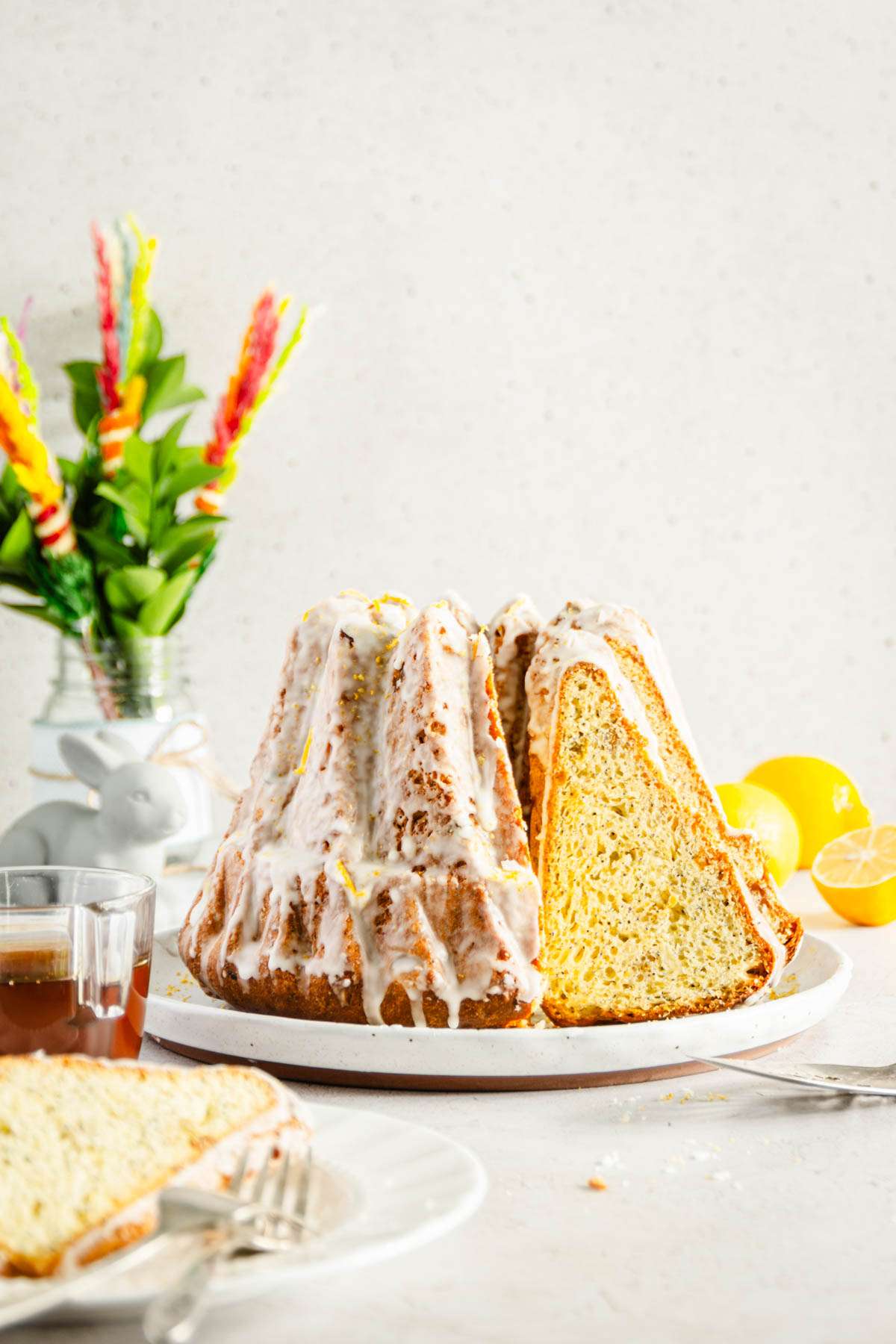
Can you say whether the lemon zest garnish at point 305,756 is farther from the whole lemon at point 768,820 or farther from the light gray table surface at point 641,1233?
the whole lemon at point 768,820

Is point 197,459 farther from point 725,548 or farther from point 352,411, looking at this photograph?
point 725,548

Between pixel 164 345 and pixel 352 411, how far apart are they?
0.37 metres

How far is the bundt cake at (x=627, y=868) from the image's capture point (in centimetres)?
116

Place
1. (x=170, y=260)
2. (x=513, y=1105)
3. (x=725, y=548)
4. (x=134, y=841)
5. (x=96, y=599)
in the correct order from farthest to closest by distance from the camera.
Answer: (x=725, y=548) → (x=170, y=260) → (x=96, y=599) → (x=134, y=841) → (x=513, y=1105)

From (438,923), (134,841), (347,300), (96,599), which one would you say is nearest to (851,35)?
(347,300)

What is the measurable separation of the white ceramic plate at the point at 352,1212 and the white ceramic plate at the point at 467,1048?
0.15 m

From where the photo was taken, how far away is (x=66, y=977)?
97 cm

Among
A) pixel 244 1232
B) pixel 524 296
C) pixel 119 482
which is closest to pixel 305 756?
pixel 244 1232

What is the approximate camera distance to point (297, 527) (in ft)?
8.89

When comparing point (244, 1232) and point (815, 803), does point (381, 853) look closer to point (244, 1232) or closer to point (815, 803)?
point (244, 1232)

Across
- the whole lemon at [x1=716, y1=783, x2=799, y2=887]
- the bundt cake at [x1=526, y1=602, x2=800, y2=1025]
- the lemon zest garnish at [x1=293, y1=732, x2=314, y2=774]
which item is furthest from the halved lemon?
the lemon zest garnish at [x1=293, y1=732, x2=314, y2=774]

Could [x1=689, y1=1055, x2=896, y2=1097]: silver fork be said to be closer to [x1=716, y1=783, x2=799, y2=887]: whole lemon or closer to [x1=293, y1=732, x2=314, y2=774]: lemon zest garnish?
[x1=293, y1=732, x2=314, y2=774]: lemon zest garnish

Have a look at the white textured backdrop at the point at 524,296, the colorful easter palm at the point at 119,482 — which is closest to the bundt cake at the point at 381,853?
the colorful easter palm at the point at 119,482

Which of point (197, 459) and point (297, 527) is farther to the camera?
point (297, 527)
